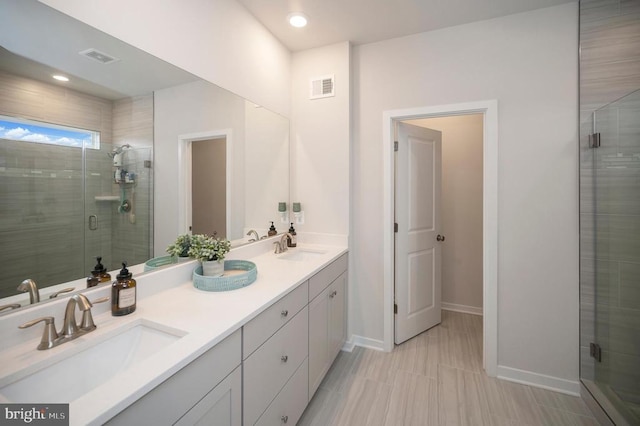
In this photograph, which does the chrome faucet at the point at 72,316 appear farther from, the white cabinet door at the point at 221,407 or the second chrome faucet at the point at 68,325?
the white cabinet door at the point at 221,407

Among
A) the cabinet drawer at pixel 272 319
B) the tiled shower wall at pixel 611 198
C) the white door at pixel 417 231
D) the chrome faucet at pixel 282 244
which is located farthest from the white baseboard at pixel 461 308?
the cabinet drawer at pixel 272 319

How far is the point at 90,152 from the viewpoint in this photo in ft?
3.71

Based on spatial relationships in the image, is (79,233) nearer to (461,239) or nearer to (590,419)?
(590,419)

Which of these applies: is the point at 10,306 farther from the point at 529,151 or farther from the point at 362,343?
the point at 529,151

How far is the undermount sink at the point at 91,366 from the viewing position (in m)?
0.77

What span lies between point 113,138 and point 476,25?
259 cm

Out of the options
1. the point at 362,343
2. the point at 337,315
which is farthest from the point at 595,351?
the point at 337,315

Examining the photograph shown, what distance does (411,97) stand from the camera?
2.29 meters

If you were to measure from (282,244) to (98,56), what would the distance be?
1.63 meters

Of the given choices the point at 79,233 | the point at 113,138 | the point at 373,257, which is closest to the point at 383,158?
the point at 373,257

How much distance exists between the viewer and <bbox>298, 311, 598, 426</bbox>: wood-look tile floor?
1.67 m

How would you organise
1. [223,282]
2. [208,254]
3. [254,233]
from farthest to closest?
[254,233] < [208,254] < [223,282]

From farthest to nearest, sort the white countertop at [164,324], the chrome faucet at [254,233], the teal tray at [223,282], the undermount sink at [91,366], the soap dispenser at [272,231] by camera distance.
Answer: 1. the soap dispenser at [272,231]
2. the chrome faucet at [254,233]
3. the teal tray at [223,282]
4. the undermount sink at [91,366]
5. the white countertop at [164,324]

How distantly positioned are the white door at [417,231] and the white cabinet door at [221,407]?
1.75 meters
